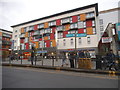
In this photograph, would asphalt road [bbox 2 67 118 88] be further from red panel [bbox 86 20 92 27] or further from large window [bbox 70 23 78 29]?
large window [bbox 70 23 78 29]

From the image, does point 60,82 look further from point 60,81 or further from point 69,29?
point 69,29

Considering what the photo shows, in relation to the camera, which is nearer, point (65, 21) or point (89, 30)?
point (89, 30)

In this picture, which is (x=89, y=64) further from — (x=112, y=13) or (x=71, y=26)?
(x=112, y=13)

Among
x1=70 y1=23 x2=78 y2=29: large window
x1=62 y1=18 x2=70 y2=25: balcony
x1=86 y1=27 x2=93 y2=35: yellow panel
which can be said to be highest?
x1=62 y1=18 x2=70 y2=25: balcony

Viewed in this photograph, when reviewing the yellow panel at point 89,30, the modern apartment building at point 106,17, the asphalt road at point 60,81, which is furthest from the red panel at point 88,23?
the asphalt road at point 60,81

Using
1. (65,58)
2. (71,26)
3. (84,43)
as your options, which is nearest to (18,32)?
(71,26)

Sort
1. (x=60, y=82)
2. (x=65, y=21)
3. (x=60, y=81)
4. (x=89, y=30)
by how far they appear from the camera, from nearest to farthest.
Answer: (x=60, y=82)
(x=60, y=81)
(x=89, y=30)
(x=65, y=21)

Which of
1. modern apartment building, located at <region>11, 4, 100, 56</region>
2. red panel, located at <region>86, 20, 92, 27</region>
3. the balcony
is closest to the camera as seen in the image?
modern apartment building, located at <region>11, 4, 100, 56</region>

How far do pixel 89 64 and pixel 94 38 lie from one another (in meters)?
23.6

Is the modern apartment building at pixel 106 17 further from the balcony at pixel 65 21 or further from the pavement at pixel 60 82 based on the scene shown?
the pavement at pixel 60 82

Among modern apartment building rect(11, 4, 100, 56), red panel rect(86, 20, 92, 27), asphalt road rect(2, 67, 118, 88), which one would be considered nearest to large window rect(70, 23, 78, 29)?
modern apartment building rect(11, 4, 100, 56)

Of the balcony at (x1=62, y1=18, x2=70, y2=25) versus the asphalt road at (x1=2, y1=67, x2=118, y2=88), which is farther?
the balcony at (x1=62, y1=18, x2=70, y2=25)

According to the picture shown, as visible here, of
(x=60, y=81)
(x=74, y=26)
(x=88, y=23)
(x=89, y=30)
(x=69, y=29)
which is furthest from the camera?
(x=69, y=29)

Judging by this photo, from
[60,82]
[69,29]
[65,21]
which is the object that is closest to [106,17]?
[69,29]
